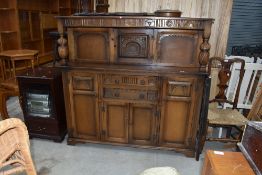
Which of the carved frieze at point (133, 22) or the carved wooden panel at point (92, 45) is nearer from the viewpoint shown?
the carved frieze at point (133, 22)

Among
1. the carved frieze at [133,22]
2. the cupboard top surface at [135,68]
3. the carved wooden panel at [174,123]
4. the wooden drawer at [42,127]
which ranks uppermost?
the carved frieze at [133,22]

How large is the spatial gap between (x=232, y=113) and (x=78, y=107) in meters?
1.72

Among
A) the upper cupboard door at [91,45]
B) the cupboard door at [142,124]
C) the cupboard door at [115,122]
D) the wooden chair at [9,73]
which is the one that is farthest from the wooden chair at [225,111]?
the wooden chair at [9,73]

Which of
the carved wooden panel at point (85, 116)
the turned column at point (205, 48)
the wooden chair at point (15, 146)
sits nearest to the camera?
the wooden chair at point (15, 146)

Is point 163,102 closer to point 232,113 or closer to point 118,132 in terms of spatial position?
point 118,132

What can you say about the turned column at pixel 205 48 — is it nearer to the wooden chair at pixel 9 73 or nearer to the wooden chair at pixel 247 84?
the wooden chair at pixel 247 84

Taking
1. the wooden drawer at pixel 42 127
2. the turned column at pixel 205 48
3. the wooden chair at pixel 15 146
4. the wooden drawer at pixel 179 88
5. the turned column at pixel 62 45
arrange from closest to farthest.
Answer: the wooden chair at pixel 15 146 < the turned column at pixel 205 48 < the wooden drawer at pixel 179 88 < the turned column at pixel 62 45 < the wooden drawer at pixel 42 127

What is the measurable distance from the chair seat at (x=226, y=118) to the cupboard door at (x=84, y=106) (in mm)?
1250

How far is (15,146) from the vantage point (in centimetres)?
99

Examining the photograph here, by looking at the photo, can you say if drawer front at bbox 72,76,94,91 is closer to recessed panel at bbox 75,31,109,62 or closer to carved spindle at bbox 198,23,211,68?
recessed panel at bbox 75,31,109,62

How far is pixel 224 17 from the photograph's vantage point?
2895 mm

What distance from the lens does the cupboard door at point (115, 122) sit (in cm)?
233

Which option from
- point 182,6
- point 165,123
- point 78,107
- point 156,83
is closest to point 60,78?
point 78,107

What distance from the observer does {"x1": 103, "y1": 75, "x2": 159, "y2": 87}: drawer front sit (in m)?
2.18
